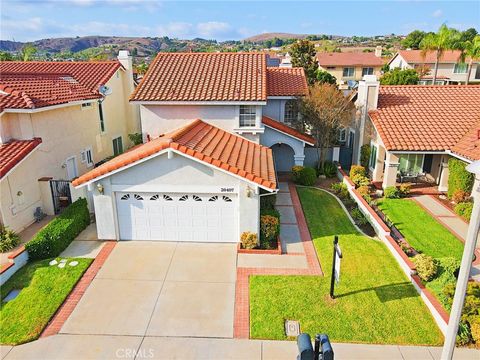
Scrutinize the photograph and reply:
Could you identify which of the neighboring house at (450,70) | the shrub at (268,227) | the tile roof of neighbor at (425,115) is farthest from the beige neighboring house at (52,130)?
the neighboring house at (450,70)

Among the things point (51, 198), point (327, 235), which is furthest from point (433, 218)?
point (51, 198)

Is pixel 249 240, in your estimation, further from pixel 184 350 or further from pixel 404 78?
pixel 404 78

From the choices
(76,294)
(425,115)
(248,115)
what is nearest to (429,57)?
(425,115)

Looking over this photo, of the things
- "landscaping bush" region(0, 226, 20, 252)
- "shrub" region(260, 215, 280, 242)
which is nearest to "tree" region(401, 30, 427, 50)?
"shrub" region(260, 215, 280, 242)

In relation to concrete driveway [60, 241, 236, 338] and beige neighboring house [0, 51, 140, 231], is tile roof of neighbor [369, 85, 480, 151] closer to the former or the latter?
concrete driveway [60, 241, 236, 338]

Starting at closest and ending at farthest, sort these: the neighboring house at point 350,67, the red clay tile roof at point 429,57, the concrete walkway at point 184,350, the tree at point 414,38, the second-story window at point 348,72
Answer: the concrete walkway at point 184,350
the red clay tile roof at point 429,57
the neighboring house at point 350,67
the second-story window at point 348,72
the tree at point 414,38

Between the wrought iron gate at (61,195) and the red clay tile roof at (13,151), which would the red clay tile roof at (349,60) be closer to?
the wrought iron gate at (61,195)
